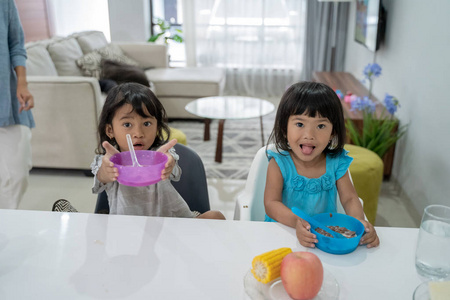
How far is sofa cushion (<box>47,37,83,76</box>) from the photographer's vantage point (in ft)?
9.74

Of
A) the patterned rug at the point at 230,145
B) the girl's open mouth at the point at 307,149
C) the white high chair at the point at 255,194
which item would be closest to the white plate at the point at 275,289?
the girl's open mouth at the point at 307,149

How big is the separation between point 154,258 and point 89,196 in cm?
155

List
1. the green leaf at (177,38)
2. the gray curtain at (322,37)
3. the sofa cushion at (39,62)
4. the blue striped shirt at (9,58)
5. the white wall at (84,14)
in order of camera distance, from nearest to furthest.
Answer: the white wall at (84,14), the blue striped shirt at (9,58), the sofa cushion at (39,62), the gray curtain at (322,37), the green leaf at (177,38)

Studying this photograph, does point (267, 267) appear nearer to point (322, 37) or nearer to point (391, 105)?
point (391, 105)

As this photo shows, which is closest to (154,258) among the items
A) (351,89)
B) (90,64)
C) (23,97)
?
(23,97)

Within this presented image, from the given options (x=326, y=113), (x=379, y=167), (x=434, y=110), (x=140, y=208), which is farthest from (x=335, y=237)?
(x=434, y=110)

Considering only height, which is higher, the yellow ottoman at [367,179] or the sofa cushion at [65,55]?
the sofa cushion at [65,55]

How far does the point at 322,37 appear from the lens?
4.59 meters

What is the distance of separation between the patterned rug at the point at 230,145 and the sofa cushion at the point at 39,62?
1.13 meters

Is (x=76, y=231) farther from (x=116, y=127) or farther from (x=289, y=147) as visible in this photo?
(x=289, y=147)

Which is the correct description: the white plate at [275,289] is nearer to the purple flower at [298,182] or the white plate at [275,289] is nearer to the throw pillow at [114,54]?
the purple flower at [298,182]

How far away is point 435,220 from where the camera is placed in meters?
0.77

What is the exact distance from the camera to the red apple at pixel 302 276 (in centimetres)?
69

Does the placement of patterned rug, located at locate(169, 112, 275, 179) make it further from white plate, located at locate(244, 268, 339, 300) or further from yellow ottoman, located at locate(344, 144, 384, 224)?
white plate, located at locate(244, 268, 339, 300)
